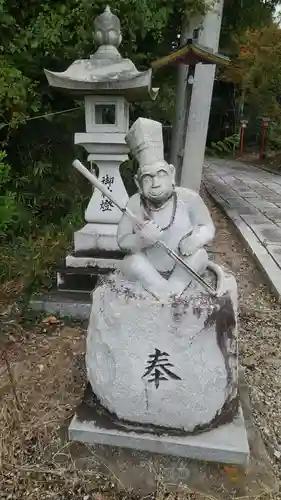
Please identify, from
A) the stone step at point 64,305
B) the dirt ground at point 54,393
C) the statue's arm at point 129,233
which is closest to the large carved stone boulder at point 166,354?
the statue's arm at point 129,233

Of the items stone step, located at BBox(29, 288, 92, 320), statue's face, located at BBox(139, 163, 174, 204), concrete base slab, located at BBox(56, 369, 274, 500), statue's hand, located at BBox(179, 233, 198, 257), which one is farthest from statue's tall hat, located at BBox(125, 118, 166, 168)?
stone step, located at BBox(29, 288, 92, 320)

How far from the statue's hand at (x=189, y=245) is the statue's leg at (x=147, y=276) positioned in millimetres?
171

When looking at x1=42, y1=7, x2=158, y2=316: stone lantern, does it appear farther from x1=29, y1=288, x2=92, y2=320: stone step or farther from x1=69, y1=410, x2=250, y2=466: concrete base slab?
x1=69, y1=410, x2=250, y2=466: concrete base slab

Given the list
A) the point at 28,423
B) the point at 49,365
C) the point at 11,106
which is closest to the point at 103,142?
the point at 11,106

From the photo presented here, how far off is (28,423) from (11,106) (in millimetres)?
3504

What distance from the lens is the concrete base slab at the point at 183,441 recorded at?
2.16m

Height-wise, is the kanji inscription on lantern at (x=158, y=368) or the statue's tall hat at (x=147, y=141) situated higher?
the statue's tall hat at (x=147, y=141)

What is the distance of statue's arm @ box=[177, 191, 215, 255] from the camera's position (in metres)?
2.17

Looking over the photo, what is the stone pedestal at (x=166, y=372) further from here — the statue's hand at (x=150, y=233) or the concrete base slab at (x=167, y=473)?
the statue's hand at (x=150, y=233)

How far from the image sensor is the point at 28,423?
8.20ft

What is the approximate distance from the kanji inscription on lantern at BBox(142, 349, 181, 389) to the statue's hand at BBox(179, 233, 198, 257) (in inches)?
19.3

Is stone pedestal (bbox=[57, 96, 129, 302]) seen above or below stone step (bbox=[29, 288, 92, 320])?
above

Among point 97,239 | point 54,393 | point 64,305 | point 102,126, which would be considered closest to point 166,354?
point 54,393

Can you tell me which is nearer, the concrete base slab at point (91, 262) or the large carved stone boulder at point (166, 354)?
the large carved stone boulder at point (166, 354)
